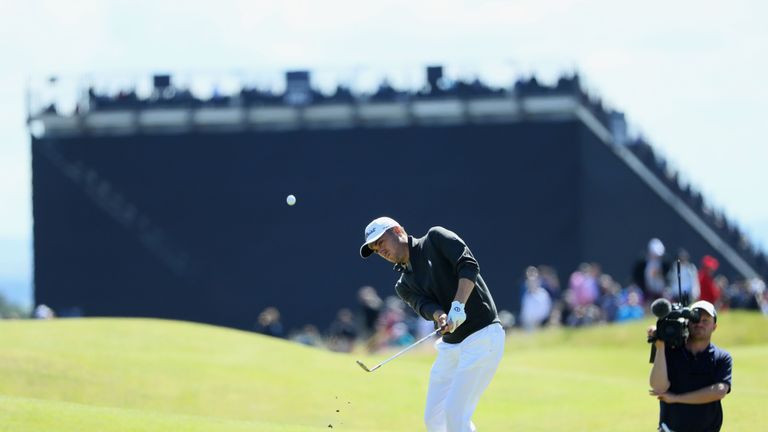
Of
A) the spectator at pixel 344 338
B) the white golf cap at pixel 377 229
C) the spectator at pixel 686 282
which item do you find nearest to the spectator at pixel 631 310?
the spectator at pixel 686 282

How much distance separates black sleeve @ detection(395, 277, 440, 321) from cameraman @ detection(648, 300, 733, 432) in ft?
5.56

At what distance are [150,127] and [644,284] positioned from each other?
17.3m

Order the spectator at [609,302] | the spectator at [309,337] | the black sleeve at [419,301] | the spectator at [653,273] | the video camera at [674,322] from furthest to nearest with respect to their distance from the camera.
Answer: the spectator at [309,337]
the spectator at [609,302]
the spectator at [653,273]
the black sleeve at [419,301]
the video camera at [674,322]

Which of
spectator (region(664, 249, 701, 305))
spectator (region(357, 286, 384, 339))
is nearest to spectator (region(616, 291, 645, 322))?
spectator (region(664, 249, 701, 305))

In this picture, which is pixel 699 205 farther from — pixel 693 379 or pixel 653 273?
pixel 693 379

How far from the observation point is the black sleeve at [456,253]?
36.7ft

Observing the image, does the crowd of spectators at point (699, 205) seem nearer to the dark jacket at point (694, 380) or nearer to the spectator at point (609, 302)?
the spectator at point (609, 302)

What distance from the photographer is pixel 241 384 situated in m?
18.9

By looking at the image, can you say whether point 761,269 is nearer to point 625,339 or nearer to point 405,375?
point 625,339

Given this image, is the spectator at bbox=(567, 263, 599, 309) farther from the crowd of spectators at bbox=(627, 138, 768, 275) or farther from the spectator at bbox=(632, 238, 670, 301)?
the crowd of spectators at bbox=(627, 138, 768, 275)

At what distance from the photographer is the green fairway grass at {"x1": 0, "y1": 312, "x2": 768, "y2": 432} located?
560 inches

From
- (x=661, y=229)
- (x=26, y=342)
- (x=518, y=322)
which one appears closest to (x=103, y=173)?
(x=518, y=322)

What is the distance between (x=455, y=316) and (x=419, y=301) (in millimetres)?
729

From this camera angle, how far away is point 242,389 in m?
18.7
